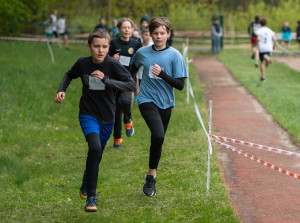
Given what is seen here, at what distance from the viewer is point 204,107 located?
12320mm

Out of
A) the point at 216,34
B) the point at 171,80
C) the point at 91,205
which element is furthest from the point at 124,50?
the point at 216,34

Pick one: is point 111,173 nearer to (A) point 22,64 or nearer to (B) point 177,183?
(B) point 177,183

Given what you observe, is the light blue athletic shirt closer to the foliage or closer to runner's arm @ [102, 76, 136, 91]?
runner's arm @ [102, 76, 136, 91]

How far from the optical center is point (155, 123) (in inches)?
233

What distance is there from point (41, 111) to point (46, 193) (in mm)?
5557

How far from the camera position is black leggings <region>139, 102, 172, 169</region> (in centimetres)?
590

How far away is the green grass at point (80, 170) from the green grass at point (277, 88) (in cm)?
168

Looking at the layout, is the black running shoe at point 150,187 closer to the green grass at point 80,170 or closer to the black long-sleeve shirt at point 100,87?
the green grass at point 80,170

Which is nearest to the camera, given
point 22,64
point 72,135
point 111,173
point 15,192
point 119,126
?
point 15,192

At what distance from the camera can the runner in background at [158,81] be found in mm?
5906

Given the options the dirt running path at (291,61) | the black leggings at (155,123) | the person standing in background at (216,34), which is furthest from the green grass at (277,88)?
Result: the person standing in background at (216,34)

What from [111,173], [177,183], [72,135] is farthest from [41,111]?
[177,183]

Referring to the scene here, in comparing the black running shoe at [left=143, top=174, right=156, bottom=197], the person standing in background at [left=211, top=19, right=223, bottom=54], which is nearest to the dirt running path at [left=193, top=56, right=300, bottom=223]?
the black running shoe at [left=143, top=174, right=156, bottom=197]

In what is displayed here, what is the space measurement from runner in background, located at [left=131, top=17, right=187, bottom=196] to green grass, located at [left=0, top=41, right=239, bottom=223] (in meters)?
0.55
